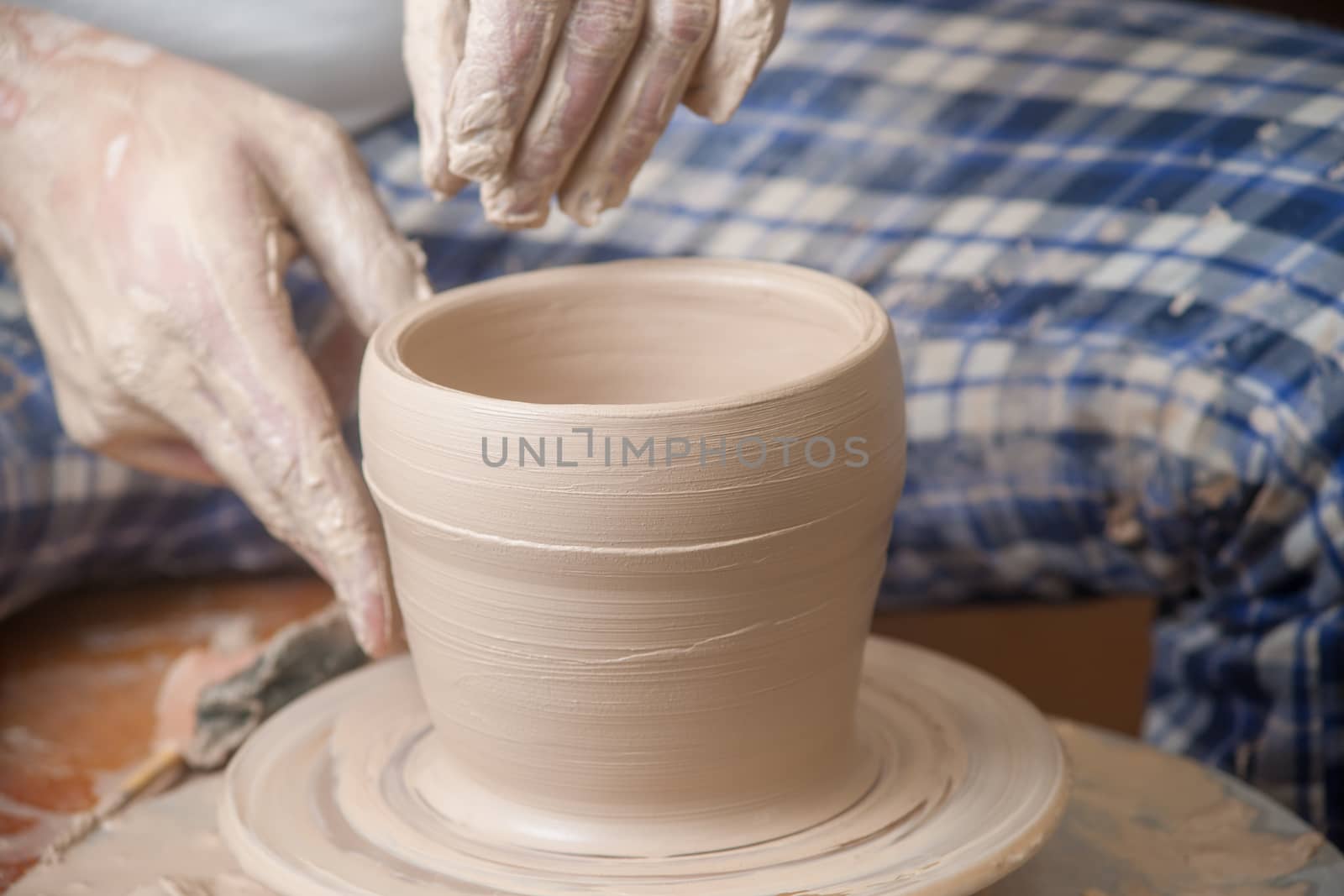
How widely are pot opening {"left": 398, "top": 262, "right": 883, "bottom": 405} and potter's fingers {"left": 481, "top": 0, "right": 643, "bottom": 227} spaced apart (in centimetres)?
7

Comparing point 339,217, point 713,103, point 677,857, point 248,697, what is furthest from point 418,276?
point 677,857

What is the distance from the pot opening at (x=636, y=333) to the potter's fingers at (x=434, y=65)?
0.10 m

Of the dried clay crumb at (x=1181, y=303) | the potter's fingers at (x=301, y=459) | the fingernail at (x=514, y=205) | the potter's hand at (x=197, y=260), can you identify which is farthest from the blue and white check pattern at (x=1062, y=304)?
the fingernail at (x=514, y=205)

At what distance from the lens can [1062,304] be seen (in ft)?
4.97

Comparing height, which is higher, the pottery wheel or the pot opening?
the pot opening

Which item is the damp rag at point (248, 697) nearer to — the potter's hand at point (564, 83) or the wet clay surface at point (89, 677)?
the wet clay surface at point (89, 677)

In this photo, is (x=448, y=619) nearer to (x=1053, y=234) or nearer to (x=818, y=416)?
(x=818, y=416)

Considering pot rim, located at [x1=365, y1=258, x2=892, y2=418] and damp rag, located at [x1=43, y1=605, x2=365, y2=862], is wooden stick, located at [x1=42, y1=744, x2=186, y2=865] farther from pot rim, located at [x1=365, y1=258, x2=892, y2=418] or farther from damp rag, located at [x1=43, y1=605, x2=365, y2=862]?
pot rim, located at [x1=365, y1=258, x2=892, y2=418]

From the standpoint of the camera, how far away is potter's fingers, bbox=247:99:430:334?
1.11m

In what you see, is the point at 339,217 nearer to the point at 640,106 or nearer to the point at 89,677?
the point at 640,106

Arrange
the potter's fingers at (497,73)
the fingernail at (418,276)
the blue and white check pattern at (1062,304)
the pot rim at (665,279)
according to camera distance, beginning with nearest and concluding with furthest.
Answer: the pot rim at (665,279)
the potter's fingers at (497,73)
the fingernail at (418,276)
the blue and white check pattern at (1062,304)

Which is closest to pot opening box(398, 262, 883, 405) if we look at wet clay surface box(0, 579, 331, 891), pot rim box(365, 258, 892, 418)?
pot rim box(365, 258, 892, 418)

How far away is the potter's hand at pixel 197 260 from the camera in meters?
1.05

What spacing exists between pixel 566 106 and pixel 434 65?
113 mm
